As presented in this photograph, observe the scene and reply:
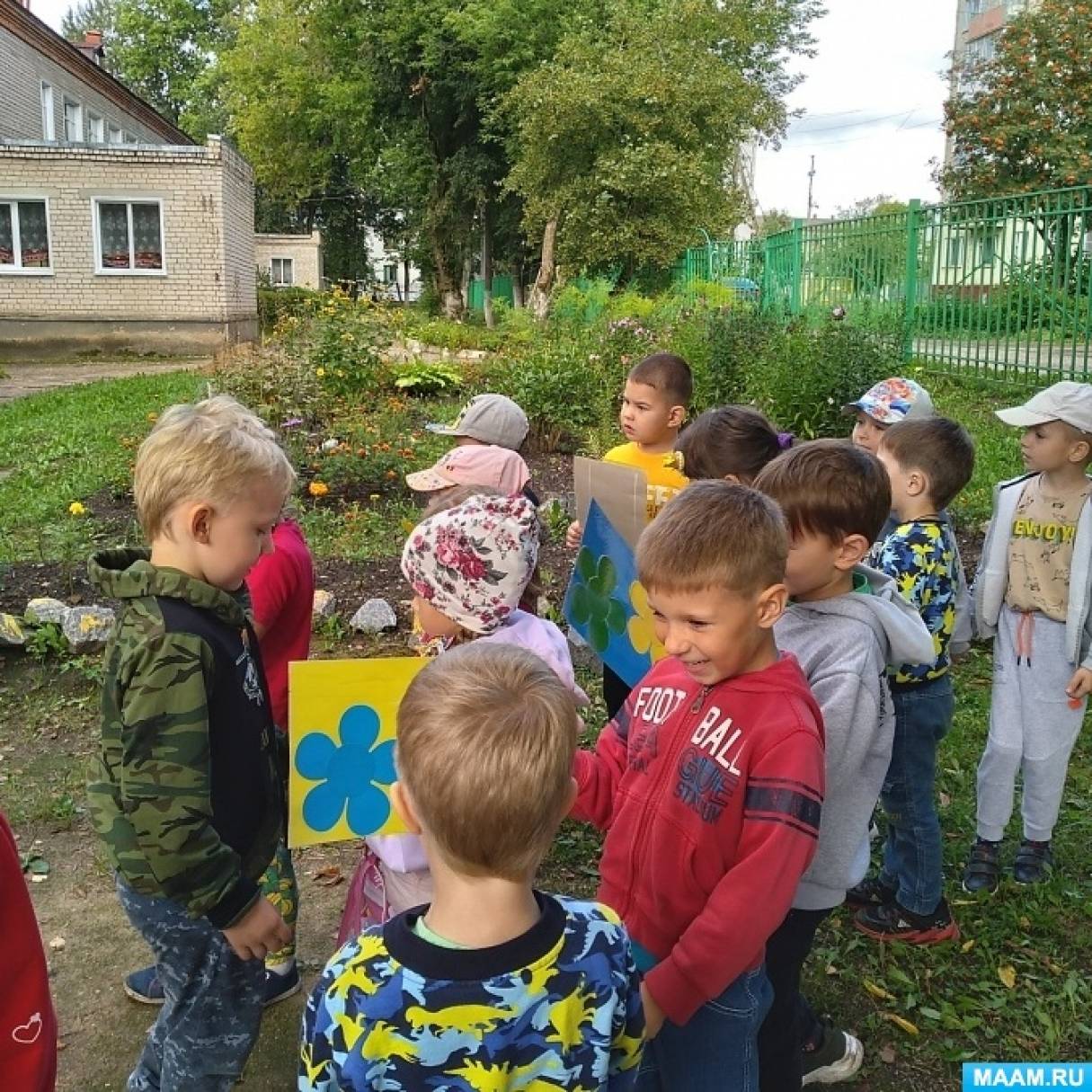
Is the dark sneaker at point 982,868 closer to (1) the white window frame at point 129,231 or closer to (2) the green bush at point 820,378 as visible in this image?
(2) the green bush at point 820,378

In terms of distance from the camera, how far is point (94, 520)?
641 centimetres

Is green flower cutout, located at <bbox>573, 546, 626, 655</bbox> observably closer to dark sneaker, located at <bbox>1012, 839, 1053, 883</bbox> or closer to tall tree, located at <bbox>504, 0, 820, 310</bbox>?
dark sneaker, located at <bbox>1012, 839, 1053, 883</bbox>

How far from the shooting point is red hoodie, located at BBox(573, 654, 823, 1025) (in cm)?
159

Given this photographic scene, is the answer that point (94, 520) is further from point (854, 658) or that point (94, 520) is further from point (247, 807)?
point (854, 658)

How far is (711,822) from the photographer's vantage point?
66.1 inches

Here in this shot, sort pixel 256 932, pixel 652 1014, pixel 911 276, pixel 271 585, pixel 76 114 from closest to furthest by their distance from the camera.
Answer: pixel 652 1014 → pixel 256 932 → pixel 271 585 → pixel 911 276 → pixel 76 114

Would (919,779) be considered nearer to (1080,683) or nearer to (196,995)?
(1080,683)

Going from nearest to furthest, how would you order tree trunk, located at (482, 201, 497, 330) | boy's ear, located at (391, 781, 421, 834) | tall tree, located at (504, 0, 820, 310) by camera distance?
boy's ear, located at (391, 781, 421, 834), tall tree, located at (504, 0, 820, 310), tree trunk, located at (482, 201, 497, 330)

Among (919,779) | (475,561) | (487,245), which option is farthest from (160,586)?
(487,245)

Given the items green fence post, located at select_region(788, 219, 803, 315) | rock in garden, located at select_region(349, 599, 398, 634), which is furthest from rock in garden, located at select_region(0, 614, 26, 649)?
green fence post, located at select_region(788, 219, 803, 315)

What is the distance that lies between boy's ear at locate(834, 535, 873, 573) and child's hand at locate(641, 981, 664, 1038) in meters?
0.94

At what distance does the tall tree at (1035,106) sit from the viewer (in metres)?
21.8

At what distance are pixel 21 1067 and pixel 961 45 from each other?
5964 cm

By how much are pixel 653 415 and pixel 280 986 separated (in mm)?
2171
